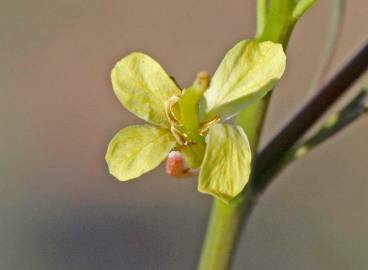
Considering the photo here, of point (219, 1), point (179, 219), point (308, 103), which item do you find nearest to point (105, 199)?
point (179, 219)

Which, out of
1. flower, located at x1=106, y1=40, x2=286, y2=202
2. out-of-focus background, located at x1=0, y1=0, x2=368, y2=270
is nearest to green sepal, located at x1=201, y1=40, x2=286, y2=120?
flower, located at x1=106, y1=40, x2=286, y2=202

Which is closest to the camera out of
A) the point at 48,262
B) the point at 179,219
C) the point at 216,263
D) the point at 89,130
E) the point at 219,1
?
the point at 216,263

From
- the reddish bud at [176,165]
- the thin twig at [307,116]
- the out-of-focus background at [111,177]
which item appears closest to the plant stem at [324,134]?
the thin twig at [307,116]

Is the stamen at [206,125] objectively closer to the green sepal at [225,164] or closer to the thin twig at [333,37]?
the green sepal at [225,164]

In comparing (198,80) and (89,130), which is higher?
(198,80)

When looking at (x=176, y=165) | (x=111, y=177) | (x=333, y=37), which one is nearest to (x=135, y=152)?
(x=176, y=165)

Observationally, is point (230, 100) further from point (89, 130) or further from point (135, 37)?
point (135, 37)

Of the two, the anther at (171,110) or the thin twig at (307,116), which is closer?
the anther at (171,110)

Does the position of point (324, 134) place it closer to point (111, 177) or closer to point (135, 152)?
point (135, 152)
